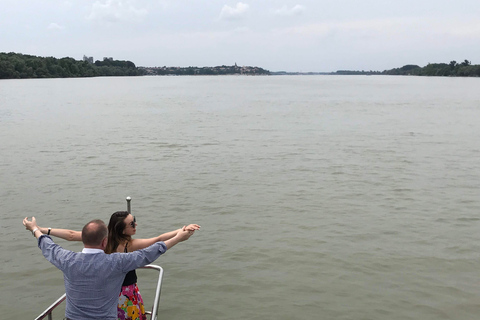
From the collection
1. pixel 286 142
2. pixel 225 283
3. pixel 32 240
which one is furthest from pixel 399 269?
pixel 286 142

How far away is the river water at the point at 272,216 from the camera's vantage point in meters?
8.16

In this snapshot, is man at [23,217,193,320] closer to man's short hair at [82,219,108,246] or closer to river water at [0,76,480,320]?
man's short hair at [82,219,108,246]

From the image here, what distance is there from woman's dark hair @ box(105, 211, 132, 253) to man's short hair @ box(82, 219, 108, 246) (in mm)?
903

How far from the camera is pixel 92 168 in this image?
18.2 m

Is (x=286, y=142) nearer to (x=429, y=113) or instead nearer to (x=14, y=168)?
(x=14, y=168)

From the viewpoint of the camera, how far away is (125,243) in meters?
5.24

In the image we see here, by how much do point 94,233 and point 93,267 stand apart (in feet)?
1.04

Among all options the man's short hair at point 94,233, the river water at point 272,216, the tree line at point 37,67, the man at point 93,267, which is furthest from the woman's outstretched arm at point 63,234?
the tree line at point 37,67

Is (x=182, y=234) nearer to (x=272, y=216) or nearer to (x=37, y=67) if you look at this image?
(x=272, y=216)

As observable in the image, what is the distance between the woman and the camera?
5129mm

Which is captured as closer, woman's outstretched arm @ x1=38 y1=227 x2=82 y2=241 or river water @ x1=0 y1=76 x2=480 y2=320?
woman's outstretched arm @ x1=38 y1=227 x2=82 y2=241

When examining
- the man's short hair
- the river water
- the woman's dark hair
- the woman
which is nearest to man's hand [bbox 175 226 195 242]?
the woman

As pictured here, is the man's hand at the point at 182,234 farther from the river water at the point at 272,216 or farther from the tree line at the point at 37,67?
the tree line at the point at 37,67

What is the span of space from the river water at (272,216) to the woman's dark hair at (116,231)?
2864mm
